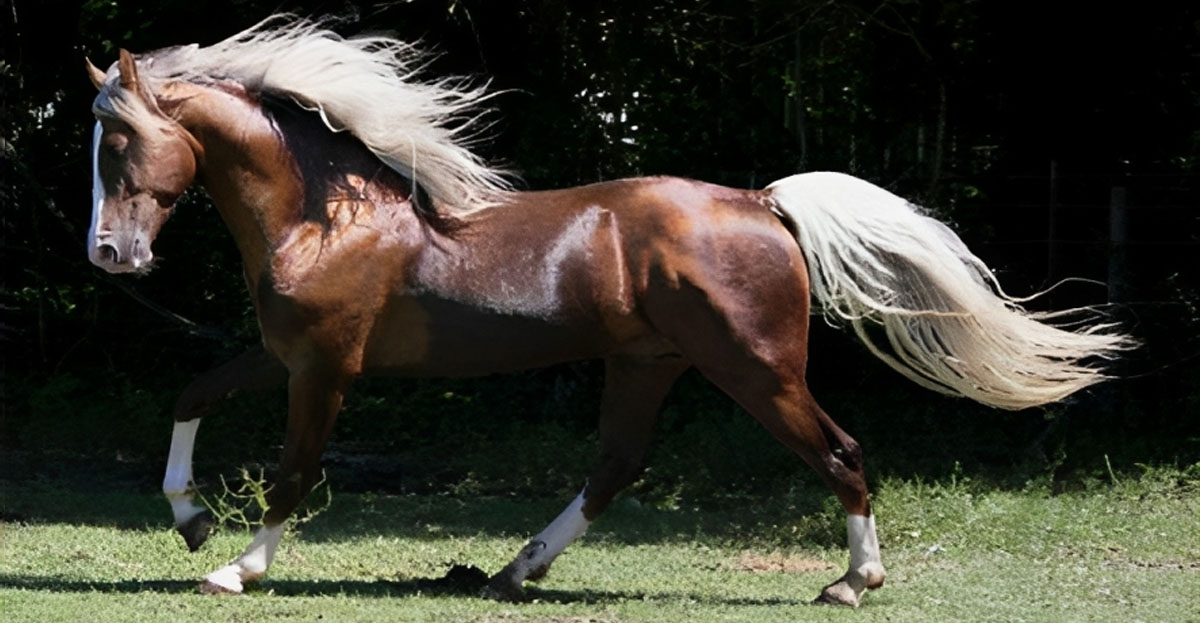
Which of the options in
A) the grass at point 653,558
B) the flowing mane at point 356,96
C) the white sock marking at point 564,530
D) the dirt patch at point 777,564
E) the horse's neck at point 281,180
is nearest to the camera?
the grass at point 653,558

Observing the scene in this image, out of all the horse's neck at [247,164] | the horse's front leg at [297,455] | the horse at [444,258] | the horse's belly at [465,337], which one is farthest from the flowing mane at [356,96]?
the horse's front leg at [297,455]

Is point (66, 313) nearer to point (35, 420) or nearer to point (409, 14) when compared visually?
point (35, 420)

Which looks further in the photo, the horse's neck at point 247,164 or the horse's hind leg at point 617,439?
the horse's hind leg at point 617,439

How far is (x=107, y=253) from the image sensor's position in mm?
6590

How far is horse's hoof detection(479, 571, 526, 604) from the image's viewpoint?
688cm

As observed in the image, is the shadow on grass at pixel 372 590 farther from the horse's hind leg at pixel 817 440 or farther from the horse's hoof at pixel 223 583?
the horse's hind leg at pixel 817 440

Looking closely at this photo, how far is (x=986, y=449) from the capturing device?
37.1ft

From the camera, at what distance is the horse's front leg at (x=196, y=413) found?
6891 millimetres

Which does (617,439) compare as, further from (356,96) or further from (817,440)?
(356,96)

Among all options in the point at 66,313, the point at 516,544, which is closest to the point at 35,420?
→ the point at 66,313

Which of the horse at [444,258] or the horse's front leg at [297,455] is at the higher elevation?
the horse at [444,258]

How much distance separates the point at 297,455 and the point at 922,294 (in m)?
2.51

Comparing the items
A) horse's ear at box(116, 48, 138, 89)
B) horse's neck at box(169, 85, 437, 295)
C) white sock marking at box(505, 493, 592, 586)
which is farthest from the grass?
horse's ear at box(116, 48, 138, 89)

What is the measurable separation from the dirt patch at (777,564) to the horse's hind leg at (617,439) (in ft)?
3.74
